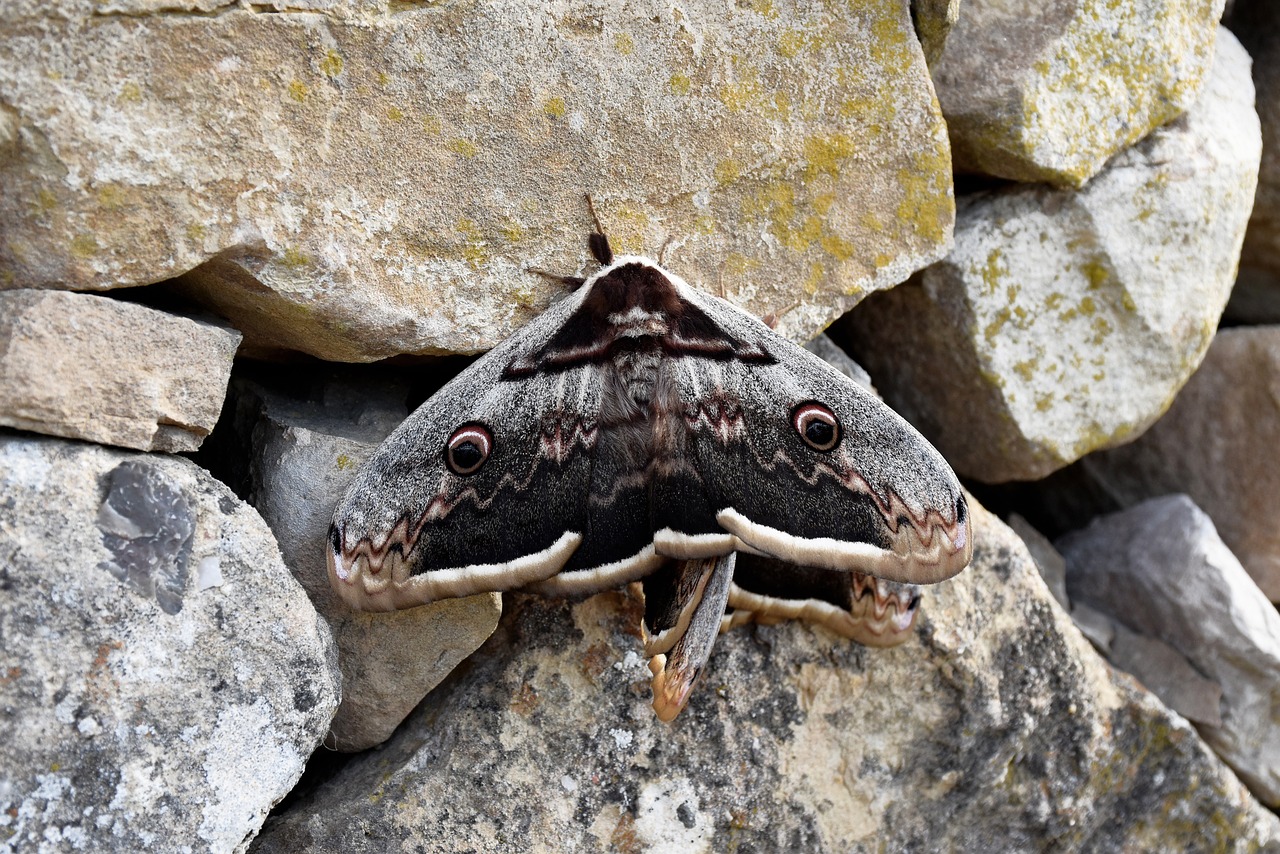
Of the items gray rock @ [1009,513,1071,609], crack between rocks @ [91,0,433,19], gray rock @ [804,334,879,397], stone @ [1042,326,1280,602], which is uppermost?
crack between rocks @ [91,0,433,19]

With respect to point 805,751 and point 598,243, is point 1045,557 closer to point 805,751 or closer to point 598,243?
point 805,751

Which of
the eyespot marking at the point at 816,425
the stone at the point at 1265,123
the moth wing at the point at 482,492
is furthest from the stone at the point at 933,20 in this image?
the stone at the point at 1265,123

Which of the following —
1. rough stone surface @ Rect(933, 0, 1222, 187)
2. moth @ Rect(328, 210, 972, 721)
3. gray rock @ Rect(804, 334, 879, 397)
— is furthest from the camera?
gray rock @ Rect(804, 334, 879, 397)

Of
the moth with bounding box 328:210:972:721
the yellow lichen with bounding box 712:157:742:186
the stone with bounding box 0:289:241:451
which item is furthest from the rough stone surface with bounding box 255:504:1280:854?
the yellow lichen with bounding box 712:157:742:186

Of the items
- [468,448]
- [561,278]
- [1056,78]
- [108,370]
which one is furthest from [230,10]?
[1056,78]

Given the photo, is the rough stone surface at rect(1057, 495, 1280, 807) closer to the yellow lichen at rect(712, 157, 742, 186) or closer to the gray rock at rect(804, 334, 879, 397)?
the gray rock at rect(804, 334, 879, 397)
